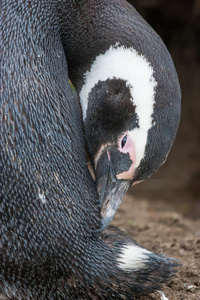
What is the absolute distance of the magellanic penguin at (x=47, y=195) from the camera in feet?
7.99

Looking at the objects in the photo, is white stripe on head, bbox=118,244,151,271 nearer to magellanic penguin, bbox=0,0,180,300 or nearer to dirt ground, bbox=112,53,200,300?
magellanic penguin, bbox=0,0,180,300

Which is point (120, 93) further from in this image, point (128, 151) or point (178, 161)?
point (178, 161)

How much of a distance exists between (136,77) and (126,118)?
0.22 metres

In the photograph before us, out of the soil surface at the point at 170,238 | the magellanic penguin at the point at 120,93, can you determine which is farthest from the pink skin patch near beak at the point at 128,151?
the soil surface at the point at 170,238

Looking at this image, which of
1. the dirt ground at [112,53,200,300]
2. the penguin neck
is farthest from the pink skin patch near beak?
the dirt ground at [112,53,200,300]

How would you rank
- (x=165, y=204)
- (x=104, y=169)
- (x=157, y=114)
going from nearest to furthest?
(x=157, y=114) → (x=104, y=169) → (x=165, y=204)

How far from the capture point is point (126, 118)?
277 centimetres

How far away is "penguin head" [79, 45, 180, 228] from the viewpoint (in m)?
2.67

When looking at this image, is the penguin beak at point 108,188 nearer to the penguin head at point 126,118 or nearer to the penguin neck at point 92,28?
the penguin head at point 126,118

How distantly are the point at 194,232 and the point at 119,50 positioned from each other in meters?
2.07

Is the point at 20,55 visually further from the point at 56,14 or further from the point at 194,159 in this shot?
the point at 194,159

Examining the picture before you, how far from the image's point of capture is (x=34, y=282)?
2.49 m

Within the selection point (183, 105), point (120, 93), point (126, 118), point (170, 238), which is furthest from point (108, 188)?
point (183, 105)

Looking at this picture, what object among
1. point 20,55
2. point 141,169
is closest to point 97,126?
point 141,169
